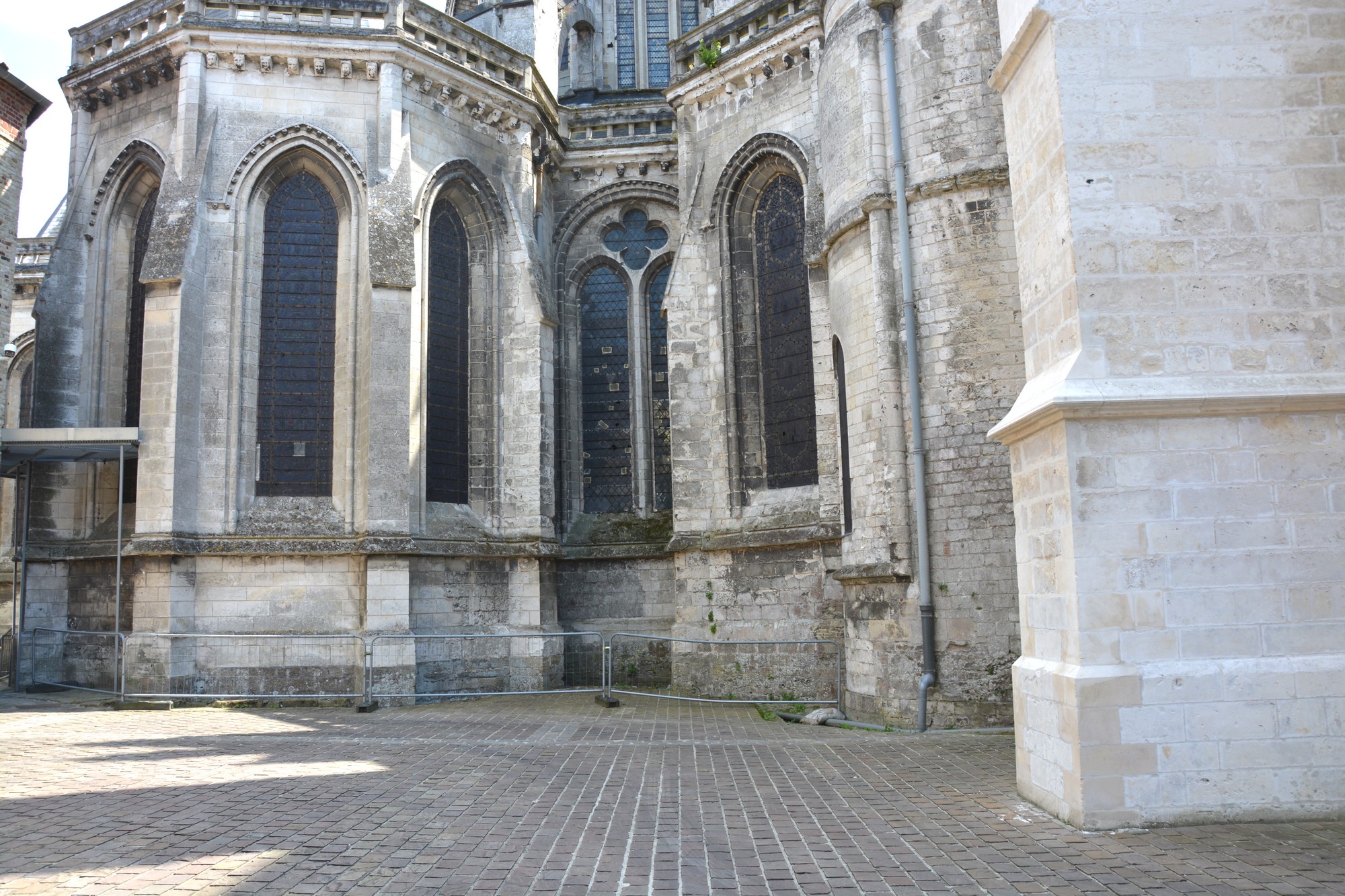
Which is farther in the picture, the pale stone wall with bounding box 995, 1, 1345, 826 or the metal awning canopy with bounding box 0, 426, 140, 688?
the metal awning canopy with bounding box 0, 426, 140, 688

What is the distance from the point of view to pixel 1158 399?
19.3 ft

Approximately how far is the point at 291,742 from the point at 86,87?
1159 centimetres

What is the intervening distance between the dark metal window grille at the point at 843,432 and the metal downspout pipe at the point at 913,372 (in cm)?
138

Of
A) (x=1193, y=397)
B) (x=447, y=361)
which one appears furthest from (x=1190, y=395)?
(x=447, y=361)

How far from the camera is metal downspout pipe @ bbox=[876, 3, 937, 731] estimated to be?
10.2 m

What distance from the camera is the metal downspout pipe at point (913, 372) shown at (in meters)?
10.2

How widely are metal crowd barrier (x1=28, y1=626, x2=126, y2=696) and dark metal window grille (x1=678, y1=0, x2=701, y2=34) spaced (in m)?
16.2

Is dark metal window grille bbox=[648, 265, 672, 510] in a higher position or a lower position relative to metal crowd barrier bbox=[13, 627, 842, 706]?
higher

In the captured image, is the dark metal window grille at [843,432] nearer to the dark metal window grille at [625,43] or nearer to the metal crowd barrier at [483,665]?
the metal crowd barrier at [483,665]

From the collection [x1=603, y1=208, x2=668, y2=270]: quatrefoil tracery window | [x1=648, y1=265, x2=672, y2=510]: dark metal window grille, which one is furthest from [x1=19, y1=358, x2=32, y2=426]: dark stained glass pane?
[x1=648, y1=265, x2=672, y2=510]: dark metal window grille

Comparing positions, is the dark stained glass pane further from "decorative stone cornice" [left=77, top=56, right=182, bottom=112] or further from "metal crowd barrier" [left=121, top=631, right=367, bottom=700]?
"metal crowd barrier" [left=121, top=631, right=367, bottom=700]

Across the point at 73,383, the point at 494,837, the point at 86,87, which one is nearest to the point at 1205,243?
the point at 494,837

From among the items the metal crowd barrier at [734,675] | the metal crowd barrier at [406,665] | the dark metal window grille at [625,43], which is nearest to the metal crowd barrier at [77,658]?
the metal crowd barrier at [406,665]

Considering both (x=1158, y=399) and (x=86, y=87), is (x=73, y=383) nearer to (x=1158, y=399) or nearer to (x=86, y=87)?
(x=86, y=87)
